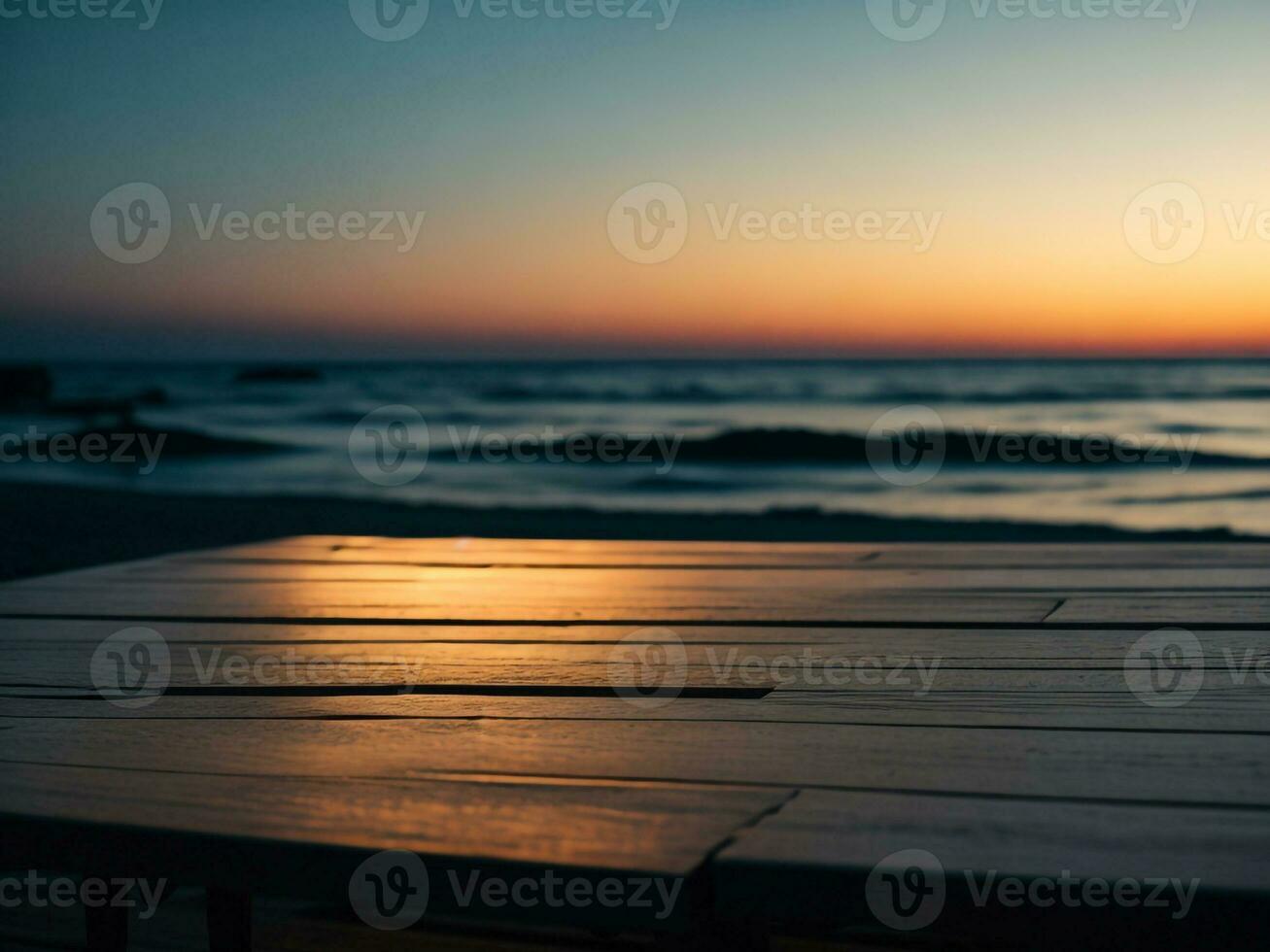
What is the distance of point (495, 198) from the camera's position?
31.3 ft

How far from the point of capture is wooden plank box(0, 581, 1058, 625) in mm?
1707

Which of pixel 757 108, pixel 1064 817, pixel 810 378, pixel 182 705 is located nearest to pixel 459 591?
pixel 182 705

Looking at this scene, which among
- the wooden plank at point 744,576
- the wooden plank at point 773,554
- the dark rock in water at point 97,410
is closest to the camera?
the wooden plank at point 744,576

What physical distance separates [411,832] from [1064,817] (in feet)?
1.53

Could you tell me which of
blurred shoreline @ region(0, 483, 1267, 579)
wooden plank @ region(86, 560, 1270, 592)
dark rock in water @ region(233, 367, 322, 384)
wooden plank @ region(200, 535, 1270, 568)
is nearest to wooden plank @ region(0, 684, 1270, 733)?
wooden plank @ region(86, 560, 1270, 592)

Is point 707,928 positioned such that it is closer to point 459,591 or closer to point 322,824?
point 322,824

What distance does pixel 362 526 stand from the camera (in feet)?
24.9

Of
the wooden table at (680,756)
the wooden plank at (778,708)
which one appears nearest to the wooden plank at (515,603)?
the wooden table at (680,756)

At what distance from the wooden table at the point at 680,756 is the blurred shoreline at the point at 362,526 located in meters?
4.68

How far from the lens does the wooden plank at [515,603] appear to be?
171cm

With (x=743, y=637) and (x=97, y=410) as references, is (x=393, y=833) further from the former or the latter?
(x=97, y=410)

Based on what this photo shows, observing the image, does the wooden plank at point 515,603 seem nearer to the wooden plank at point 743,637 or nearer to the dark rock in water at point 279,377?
the wooden plank at point 743,637

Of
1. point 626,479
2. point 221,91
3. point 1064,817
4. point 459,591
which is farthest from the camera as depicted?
point 626,479

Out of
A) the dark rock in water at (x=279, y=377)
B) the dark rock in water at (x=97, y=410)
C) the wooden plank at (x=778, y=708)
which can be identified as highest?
the dark rock in water at (x=279, y=377)
